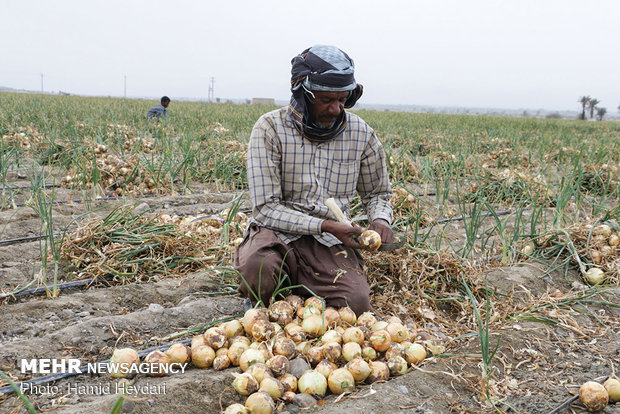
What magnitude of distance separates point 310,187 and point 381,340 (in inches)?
28.1

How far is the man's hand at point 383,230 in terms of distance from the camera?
6.54 feet

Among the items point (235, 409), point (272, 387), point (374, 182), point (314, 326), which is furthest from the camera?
point (374, 182)

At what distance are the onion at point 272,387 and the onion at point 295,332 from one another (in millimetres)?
268

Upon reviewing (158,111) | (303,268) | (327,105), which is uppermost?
(158,111)

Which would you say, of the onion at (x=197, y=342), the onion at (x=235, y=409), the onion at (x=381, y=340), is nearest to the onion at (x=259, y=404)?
the onion at (x=235, y=409)

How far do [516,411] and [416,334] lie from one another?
493mm

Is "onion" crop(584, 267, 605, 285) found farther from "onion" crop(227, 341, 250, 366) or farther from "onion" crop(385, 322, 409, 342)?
"onion" crop(227, 341, 250, 366)

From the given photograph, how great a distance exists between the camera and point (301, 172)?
2.04 meters

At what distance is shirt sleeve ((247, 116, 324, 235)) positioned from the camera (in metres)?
1.96

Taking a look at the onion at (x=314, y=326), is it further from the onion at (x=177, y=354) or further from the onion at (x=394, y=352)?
the onion at (x=177, y=354)

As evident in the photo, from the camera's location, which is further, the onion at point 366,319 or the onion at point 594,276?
the onion at point 594,276

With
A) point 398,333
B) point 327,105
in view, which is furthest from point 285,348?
point 327,105

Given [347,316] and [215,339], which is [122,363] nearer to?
[215,339]

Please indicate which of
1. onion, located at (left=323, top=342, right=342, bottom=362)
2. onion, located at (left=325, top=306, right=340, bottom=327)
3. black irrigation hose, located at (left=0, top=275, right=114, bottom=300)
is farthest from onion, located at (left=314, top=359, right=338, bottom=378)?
black irrigation hose, located at (left=0, top=275, right=114, bottom=300)
